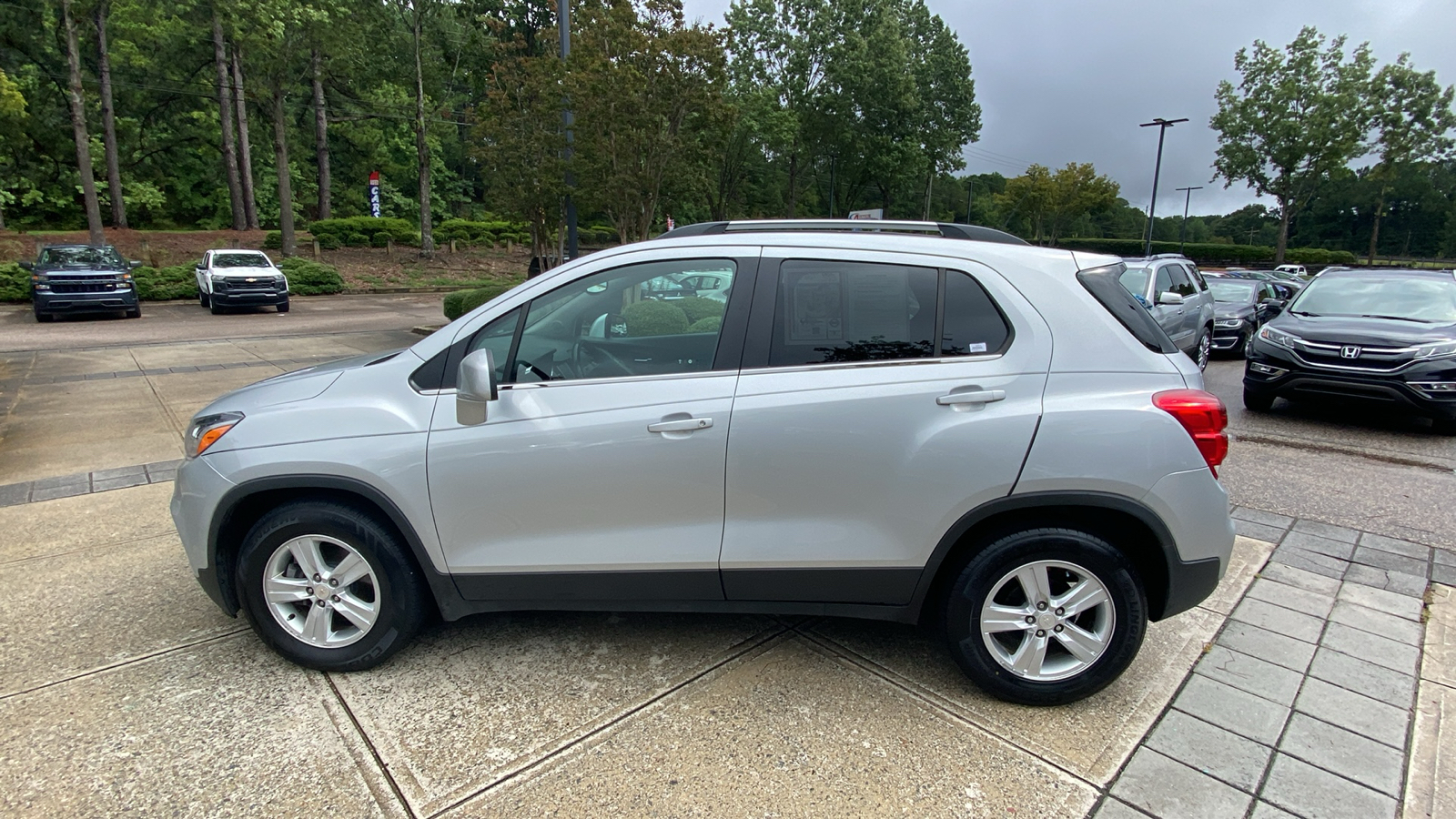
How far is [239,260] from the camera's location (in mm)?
20531

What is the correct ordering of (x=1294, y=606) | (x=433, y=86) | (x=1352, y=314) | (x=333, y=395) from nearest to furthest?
(x=333, y=395) → (x=1294, y=606) → (x=1352, y=314) → (x=433, y=86)

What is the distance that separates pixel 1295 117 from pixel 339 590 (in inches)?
2001

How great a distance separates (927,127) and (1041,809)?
49.1 meters

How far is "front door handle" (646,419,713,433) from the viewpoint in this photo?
2.63m

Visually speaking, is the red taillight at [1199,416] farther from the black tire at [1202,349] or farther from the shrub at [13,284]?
the shrub at [13,284]

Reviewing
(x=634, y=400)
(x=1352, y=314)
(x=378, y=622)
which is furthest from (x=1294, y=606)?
(x=1352, y=314)

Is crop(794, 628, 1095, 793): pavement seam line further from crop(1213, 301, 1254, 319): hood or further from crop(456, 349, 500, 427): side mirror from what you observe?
crop(1213, 301, 1254, 319): hood

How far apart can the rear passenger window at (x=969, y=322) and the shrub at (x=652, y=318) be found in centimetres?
103

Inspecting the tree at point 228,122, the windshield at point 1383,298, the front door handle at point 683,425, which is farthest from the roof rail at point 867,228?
the tree at point 228,122

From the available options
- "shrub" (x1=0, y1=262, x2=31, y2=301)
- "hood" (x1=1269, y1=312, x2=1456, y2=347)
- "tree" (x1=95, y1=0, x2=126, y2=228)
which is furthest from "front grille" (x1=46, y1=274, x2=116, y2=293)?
"hood" (x1=1269, y1=312, x2=1456, y2=347)

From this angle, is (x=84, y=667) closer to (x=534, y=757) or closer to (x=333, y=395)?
(x=333, y=395)

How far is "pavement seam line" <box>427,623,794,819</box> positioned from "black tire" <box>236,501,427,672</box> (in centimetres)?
82

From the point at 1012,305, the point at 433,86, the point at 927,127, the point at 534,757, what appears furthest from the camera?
the point at 927,127

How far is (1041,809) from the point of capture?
2271mm
